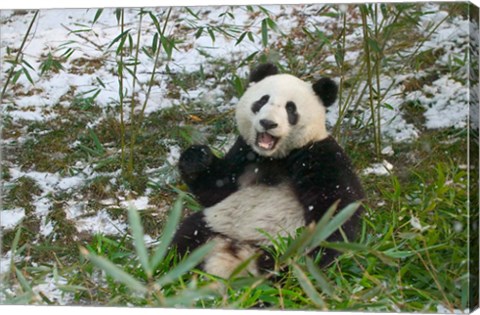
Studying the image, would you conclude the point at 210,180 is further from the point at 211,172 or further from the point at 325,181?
the point at 325,181

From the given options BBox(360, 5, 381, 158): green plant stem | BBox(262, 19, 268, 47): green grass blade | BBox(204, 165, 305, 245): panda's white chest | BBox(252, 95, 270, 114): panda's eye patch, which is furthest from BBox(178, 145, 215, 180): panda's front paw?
BBox(360, 5, 381, 158): green plant stem

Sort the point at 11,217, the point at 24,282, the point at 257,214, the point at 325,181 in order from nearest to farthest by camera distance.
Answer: the point at 24,282
the point at 325,181
the point at 257,214
the point at 11,217

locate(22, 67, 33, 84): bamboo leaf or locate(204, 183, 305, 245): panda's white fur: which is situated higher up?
locate(22, 67, 33, 84): bamboo leaf

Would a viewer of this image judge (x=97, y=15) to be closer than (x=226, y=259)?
No

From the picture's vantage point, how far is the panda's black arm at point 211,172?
389 cm

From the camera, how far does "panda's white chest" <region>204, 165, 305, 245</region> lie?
12.4ft

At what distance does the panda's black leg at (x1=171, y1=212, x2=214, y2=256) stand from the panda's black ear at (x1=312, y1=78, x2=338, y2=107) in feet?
2.32

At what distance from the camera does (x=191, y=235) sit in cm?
388

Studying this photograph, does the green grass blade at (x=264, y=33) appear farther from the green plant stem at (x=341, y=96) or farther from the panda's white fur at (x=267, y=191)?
the green plant stem at (x=341, y=96)

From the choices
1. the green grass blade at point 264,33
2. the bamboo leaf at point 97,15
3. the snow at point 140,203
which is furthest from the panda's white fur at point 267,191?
the bamboo leaf at point 97,15

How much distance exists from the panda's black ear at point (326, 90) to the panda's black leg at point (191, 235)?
71 centimetres

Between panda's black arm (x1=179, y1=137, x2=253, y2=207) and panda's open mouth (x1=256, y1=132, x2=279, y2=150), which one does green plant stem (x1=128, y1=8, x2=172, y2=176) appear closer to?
panda's black arm (x1=179, y1=137, x2=253, y2=207)

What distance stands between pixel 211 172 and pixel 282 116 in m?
0.42

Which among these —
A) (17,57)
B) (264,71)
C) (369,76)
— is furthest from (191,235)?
(17,57)
